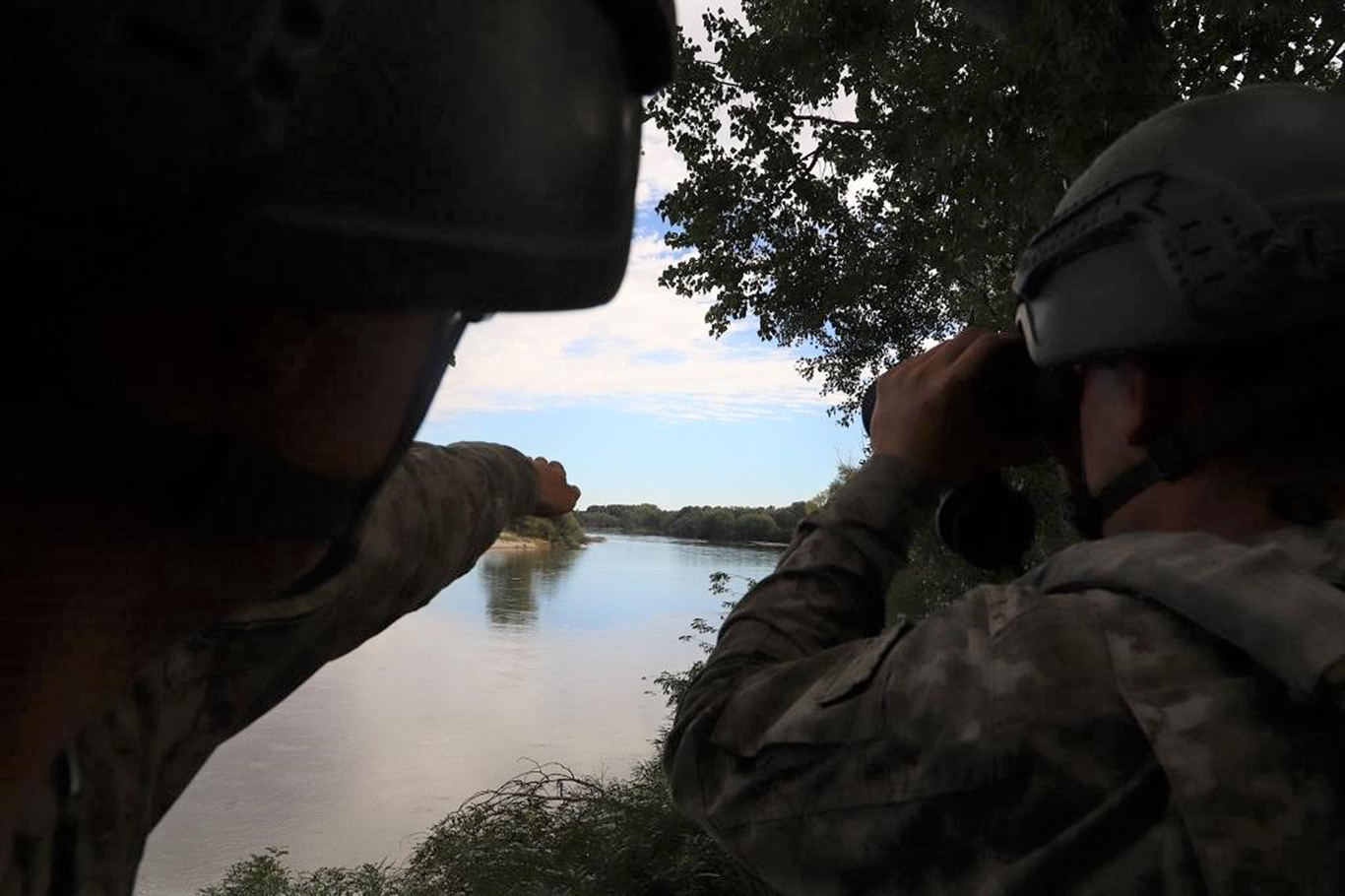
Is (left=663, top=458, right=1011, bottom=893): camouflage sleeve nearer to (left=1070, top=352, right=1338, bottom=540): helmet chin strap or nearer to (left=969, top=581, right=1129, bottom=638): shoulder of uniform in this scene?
(left=969, top=581, right=1129, bottom=638): shoulder of uniform

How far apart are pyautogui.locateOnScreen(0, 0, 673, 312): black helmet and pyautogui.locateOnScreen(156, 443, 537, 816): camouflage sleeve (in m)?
0.31

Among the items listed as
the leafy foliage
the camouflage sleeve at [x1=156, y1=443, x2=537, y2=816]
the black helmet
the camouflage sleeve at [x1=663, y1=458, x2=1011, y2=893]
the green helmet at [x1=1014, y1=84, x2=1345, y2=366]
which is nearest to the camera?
the black helmet

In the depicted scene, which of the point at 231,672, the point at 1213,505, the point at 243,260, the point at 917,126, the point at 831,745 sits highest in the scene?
the point at 917,126

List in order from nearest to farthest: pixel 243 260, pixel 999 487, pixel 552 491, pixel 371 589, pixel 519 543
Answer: pixel 243 260 → pixel 371 589 → pixel 552 491 → pixel 999 487 → pixel 519 543

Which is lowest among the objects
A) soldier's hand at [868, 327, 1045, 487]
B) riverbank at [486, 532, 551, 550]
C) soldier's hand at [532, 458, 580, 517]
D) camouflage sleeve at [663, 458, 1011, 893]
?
camouflage sleeve at [663, 458, 1011, 893]

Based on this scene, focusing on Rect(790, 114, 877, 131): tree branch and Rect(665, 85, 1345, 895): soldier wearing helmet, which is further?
Rect(790, 114, 877, 131): tree branch

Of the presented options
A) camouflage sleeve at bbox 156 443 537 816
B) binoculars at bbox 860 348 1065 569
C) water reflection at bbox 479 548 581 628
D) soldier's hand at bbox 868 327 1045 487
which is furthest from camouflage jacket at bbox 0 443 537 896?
water reflection at bbox 479 548 581 628

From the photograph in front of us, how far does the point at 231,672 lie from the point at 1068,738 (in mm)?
865

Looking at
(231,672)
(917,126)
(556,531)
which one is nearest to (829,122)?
(917,126)

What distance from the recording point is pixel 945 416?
153 centimetres

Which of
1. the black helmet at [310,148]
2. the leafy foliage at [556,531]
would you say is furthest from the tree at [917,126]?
the black helmet at [310,148]

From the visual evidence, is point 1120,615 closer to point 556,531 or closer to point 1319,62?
point 556,531

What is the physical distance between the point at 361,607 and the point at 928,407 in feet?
2.97

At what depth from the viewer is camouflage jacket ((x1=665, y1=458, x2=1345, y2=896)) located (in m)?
0.95
